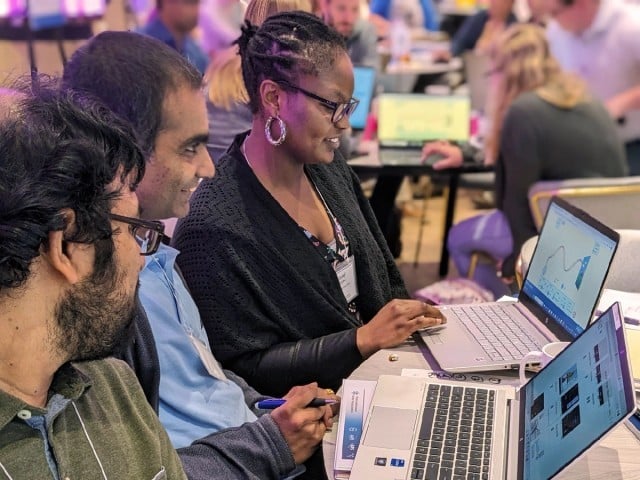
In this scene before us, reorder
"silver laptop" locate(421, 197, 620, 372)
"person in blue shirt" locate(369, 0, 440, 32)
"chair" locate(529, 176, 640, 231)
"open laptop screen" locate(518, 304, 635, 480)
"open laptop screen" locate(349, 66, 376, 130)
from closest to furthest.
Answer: "open laptop screen" locate(518, 304, 635, 480) → "silver laptop" locate(421, 197, 620, 372) → "chair" locate(529, 176, 640, 231) → "open laptop screen" locate(349, 66, 376, 130) → "person in blue shirt" locate(369, 0, 440, 32)

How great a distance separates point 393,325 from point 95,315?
801 millimetres

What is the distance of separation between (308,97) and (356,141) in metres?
1.85

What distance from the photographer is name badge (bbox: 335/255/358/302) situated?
181cm

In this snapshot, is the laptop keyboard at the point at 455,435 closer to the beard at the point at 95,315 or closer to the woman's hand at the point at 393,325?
the woman's hand at the point at 393,325

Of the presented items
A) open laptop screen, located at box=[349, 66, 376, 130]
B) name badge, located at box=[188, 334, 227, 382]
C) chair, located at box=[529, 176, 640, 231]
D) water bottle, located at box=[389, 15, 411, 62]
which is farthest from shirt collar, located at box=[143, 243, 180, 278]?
water bottle, located at box=[389, 15, 411, 62]

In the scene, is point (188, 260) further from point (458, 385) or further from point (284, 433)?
point (458, 385)

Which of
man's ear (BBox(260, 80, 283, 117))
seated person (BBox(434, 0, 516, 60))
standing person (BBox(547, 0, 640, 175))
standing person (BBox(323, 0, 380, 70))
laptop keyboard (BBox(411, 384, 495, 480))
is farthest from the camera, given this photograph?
seated person (BBox(434, 0, 516, 60))

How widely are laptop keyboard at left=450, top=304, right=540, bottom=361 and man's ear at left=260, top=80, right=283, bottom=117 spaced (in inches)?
24.7

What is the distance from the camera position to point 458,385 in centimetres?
137

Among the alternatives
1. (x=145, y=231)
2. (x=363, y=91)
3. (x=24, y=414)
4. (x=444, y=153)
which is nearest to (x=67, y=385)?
(x=24, y=414)

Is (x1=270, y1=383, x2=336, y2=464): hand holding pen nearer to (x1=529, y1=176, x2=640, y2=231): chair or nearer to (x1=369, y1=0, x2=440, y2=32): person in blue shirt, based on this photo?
(x1=529, y1=176, x2=640, y2=231): chair

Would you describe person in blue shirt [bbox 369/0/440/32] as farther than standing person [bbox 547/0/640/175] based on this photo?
Yes

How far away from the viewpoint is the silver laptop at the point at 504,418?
3.29 feet

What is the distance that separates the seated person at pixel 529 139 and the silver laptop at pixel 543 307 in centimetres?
113
